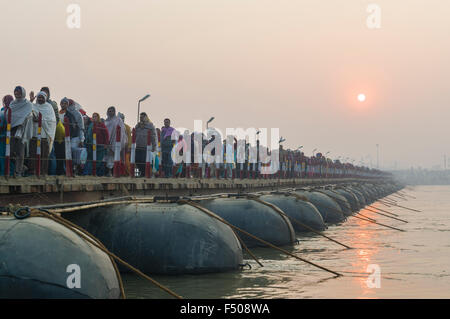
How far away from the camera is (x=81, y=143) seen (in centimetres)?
1742

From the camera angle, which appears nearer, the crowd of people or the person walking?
the crowd of people

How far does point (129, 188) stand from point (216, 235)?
4485mm

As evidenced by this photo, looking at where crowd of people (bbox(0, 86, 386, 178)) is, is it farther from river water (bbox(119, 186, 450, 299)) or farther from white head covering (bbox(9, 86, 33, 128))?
river water (bbox(119, 186, 450, 299))

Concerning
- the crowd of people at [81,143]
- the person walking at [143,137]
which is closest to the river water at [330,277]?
the crowd of people at [81,143]

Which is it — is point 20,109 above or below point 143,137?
above

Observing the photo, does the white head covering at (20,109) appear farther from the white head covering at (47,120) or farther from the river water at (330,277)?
the river water at (330,277)

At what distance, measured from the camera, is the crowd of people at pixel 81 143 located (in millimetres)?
14758

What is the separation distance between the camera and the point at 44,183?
44.7ft

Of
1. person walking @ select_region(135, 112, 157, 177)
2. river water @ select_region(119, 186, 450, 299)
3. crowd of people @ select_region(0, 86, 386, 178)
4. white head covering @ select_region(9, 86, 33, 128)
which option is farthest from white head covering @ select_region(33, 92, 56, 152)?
person walking @ select_region(135, 112, 157, 177)

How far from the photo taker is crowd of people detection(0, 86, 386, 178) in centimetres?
1476

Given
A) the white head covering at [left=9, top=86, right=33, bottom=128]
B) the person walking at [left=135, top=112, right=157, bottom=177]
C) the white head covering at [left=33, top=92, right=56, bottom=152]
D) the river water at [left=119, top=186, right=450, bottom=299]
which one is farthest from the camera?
the person walking at [left=135, top=112, right=157, bottom=177]

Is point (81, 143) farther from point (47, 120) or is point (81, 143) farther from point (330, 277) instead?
point (330, 277)

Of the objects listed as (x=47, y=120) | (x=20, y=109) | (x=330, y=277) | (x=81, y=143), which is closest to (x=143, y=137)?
(x=81, y=143)
